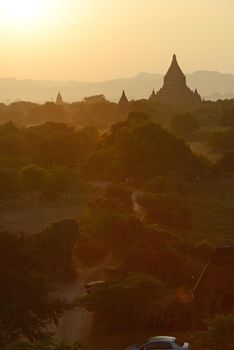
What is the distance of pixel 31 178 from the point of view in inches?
2041

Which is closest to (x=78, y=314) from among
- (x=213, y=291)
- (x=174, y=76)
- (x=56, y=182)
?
(x=213, y=291)

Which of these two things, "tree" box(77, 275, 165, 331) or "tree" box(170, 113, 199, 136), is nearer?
"tree" box(77, 275, 165, 331)

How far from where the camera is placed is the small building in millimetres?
23141

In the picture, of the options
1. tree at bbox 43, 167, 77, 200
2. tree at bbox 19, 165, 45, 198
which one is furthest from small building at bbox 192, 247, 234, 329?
tree at bbox 19, 165, 45, 198

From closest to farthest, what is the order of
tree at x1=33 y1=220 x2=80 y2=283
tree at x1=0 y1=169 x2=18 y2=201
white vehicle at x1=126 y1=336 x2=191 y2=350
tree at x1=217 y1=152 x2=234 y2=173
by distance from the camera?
1. white vehicle at x1=126 y1=336 x2=191 y2=350
2. tree at x1=33 y1=220 x2=80 y2=283
3. tree at x1=0 y1=169 x2=18 y2=201
4. tree at x1=217 y1=152 x2=234 y2=173

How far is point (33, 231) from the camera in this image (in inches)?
1602

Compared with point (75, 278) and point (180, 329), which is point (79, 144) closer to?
point (75, 278)

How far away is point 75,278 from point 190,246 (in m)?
5.67

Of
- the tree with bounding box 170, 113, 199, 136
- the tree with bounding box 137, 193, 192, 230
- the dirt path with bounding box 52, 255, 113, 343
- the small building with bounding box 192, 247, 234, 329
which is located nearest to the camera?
the small building with bounding box 192, 247, 234, 329

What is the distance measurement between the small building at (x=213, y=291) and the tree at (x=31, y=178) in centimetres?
3005

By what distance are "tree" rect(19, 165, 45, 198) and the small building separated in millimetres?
30051

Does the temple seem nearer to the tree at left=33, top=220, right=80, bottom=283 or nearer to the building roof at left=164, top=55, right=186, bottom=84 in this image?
the building roof at left=164, top=55, right=186, bottom=84

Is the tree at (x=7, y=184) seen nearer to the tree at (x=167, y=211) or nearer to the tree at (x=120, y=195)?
the tree at (x=120, y=195)

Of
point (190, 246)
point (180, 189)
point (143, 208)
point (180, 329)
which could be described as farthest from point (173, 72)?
point (180, 329)
